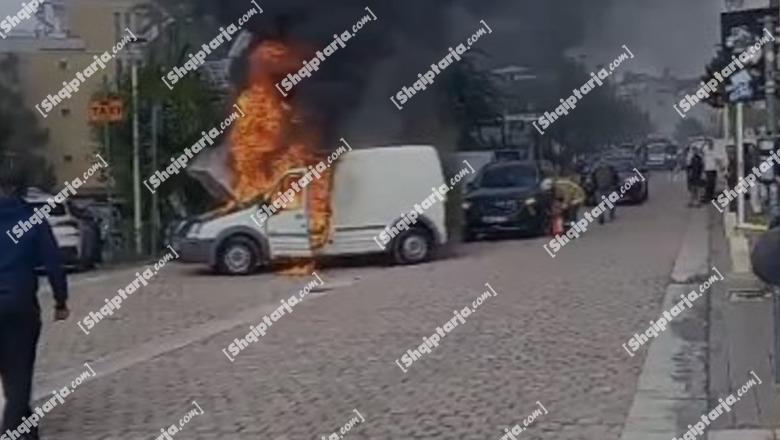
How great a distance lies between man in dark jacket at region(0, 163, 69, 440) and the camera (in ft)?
26.8

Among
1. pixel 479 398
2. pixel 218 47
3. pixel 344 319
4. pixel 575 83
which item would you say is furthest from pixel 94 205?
pixel 479 398

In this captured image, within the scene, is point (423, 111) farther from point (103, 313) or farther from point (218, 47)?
point (103, 313)

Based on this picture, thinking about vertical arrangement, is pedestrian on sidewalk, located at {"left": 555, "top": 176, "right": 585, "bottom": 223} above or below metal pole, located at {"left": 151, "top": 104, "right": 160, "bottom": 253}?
below

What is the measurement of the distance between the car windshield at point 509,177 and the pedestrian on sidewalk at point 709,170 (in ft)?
27.3

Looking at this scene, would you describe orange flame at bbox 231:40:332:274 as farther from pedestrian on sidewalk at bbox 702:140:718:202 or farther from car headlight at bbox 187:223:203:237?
pedestrian on sidewalk at bbox 702:140:718:202

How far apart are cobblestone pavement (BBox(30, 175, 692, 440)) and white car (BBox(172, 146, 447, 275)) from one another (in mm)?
1289

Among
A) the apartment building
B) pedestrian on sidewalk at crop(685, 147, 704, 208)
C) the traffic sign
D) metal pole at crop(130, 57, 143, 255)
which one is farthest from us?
pedestrian on sidewalk at crop(685, 147, 704, 208)

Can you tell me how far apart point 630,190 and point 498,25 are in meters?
21.8

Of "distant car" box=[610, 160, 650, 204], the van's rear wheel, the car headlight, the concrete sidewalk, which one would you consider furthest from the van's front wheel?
"distant car" box=[610, 160, 650, 204]

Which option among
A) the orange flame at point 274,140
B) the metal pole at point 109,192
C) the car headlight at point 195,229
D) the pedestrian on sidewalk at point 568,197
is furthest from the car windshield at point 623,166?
the car headlight at point 195,229

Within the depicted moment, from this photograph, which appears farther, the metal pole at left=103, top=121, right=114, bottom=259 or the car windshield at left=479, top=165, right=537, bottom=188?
the car windshield at left=479, top=165, right=537, bottom=188

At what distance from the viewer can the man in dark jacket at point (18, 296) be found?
8180mm

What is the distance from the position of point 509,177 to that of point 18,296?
21.9m

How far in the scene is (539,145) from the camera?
4028 cm
